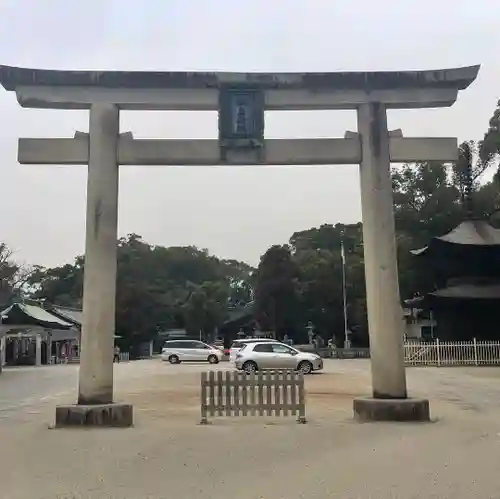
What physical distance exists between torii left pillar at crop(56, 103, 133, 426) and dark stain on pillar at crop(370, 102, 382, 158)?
471cm

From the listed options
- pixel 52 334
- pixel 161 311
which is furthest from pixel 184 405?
pixel 161 311

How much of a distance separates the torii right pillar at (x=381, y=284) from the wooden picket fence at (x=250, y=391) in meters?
1.18

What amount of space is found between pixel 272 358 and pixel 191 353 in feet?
51.7

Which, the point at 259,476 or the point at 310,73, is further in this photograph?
the point at 310,73

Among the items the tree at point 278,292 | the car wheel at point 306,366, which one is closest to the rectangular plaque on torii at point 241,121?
the car wheel at point 306,366

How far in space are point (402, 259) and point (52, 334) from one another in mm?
27126

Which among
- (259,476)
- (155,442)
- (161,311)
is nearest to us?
(259,476)

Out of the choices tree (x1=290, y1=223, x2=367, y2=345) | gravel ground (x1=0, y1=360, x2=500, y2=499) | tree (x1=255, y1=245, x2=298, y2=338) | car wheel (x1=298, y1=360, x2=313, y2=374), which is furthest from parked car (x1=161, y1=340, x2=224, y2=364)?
gravel ground (x1=0, y1=360, x2=500, y2=499)

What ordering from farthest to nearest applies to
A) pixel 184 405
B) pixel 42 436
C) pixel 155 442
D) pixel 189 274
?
pixel 189 274
pixel 184 405
pixel 42 436
pixel 155 442

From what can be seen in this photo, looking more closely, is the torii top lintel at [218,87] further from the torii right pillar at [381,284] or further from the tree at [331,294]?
the tree at [331,294]

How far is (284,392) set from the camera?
38.0 ft

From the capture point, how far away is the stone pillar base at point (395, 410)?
11172 mm

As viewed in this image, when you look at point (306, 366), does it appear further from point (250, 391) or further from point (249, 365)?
point (250, 391)

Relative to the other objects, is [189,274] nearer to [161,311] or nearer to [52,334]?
[161,311]
